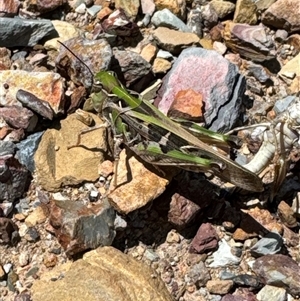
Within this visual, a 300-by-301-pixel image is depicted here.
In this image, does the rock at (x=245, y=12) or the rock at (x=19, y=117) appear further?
the rock at (x=245, y=12)

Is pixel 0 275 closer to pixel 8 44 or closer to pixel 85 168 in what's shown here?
pixel 85 168

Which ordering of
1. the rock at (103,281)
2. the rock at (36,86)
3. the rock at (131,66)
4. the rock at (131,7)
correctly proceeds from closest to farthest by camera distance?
the rock at (103,281)
the rock at (36,86)
the rock at (131,66)
the rock at (131,7)

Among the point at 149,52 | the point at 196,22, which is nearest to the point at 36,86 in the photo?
the point at 149,52

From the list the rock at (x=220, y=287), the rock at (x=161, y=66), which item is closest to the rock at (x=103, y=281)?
the rock at (x=220, y=287)

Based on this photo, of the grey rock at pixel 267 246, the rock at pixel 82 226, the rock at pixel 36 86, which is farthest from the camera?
the rock at pixel 36 86

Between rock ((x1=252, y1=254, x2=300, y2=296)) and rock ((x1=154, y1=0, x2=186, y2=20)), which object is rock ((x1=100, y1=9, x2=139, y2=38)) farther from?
rock ((x1=252, y1=254, x2=300, y2=296))

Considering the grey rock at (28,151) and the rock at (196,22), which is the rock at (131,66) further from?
the grey rock at (28,151)
